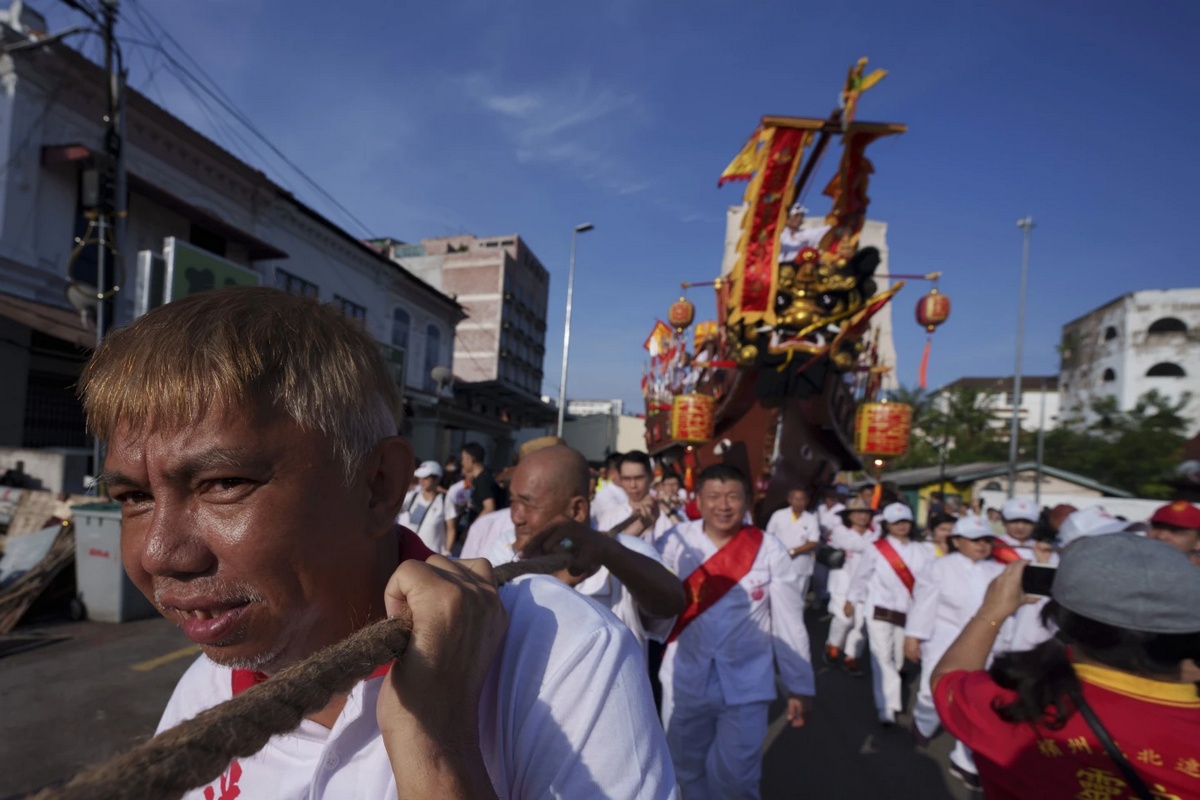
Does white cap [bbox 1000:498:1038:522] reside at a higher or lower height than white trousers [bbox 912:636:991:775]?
higher

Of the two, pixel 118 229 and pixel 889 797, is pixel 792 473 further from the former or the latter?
pixel 118 229

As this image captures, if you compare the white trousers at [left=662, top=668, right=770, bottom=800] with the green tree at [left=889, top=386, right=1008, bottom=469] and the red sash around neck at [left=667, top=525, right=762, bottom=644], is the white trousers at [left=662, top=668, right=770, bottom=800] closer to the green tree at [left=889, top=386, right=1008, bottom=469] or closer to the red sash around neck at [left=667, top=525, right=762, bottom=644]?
the red sash around neck at [left=667, top=525, right=762, bottom=644]

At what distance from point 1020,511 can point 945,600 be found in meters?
1.11

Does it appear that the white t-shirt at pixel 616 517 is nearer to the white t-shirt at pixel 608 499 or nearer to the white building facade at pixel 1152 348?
the white t-shirt at pixel 608 499

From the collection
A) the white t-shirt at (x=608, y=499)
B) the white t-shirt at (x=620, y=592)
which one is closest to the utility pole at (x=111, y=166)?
the white t-shirt at (x=608, y=499)

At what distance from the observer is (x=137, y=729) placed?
3979 millimetres

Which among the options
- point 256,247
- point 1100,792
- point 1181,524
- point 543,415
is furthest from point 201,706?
point 543,415

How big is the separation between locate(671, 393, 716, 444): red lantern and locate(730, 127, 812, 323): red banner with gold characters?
1.35 meters

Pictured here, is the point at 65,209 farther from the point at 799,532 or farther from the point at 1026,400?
the point at 1026,400

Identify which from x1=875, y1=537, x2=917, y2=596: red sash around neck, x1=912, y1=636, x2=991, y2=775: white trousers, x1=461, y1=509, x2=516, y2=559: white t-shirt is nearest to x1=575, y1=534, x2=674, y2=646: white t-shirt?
x1=461, y1=509, x2=516, y2=559: white t-shirt

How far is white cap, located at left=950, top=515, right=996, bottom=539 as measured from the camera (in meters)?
4.82

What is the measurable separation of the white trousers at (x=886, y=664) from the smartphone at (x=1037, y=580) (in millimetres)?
3705

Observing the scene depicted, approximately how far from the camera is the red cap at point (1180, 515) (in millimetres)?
3691

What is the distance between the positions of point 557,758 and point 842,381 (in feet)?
31.7
